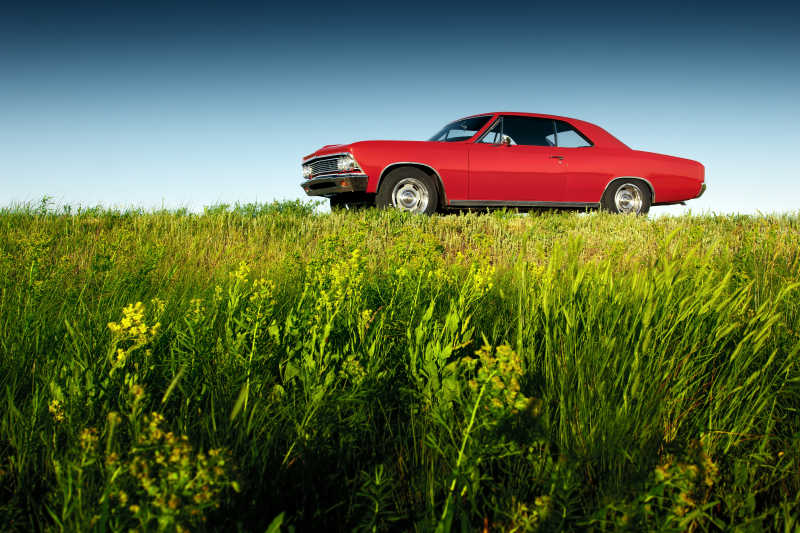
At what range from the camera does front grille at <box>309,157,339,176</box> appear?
730 centimetres

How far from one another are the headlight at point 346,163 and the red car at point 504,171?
1 cm

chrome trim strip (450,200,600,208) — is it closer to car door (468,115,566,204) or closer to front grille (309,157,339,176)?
car door (468,115,566,204)

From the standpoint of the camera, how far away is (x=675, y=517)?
115 centimetres

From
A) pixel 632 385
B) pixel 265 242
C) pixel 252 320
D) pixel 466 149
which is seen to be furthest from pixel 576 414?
pixel 466 149

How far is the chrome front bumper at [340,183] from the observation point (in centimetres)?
696

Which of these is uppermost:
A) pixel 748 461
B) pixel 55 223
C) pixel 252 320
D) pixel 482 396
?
pixel 55 223

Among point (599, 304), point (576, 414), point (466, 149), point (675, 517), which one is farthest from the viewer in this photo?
point (466, 149)

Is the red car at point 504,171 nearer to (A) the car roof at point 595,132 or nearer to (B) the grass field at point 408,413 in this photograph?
(A) the car roof at point 595,132

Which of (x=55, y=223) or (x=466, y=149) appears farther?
(x=466, y=149)

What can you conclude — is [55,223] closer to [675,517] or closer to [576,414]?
[576,414]

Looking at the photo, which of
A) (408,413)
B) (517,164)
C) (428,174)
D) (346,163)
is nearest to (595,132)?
(517,164)

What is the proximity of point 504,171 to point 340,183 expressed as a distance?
266 cm

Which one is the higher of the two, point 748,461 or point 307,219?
point 307,219

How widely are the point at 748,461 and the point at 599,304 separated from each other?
731mm
